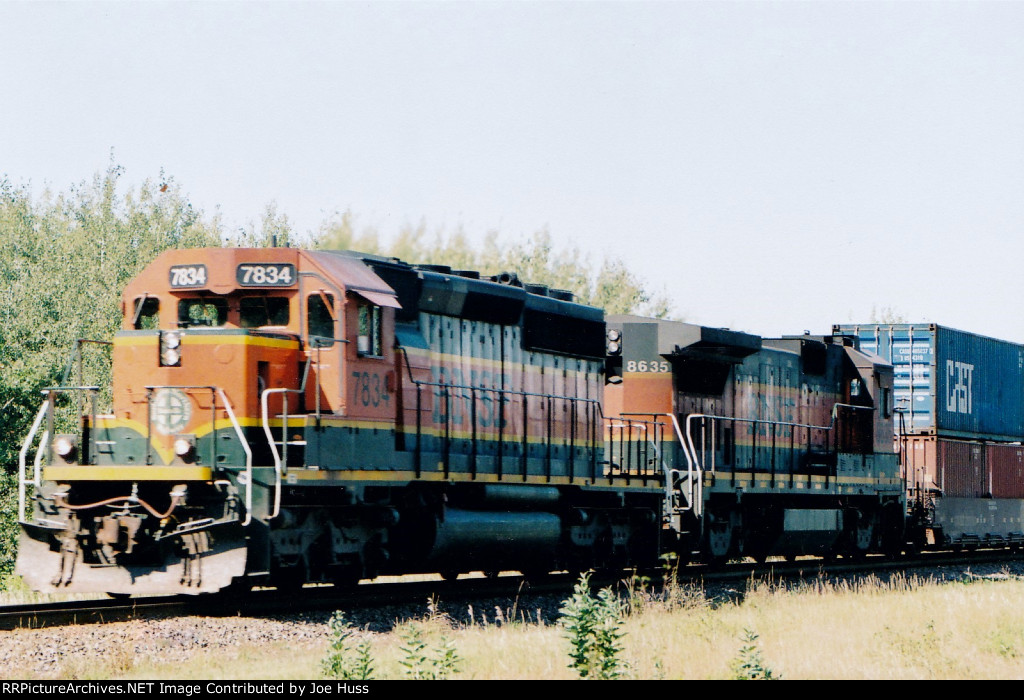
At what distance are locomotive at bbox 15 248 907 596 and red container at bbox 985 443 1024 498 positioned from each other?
9199 millimetres

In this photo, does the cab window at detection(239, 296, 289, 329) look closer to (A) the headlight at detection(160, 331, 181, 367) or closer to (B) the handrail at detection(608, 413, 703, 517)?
(A) the headlight at detection(160, 331, 181, 367)

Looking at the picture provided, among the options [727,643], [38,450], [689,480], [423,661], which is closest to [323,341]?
[38,450]

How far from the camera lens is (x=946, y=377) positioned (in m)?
24.7

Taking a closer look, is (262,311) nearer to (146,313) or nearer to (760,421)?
(146,313)

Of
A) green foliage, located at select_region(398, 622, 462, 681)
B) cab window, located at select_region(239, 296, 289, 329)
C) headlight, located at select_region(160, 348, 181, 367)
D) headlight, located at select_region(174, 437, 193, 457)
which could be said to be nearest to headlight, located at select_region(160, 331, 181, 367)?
headlight, located at select_region(160, 348, 181, 367)

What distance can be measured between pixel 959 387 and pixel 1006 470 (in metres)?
3.02

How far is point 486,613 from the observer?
13.3m

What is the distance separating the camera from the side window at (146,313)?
42.4 ft

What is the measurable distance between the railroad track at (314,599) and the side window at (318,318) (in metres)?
2.69

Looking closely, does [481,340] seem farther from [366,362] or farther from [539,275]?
[539,275]

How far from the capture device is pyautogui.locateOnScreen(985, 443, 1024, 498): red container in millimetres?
26312

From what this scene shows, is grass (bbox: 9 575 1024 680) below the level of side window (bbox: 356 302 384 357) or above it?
below
